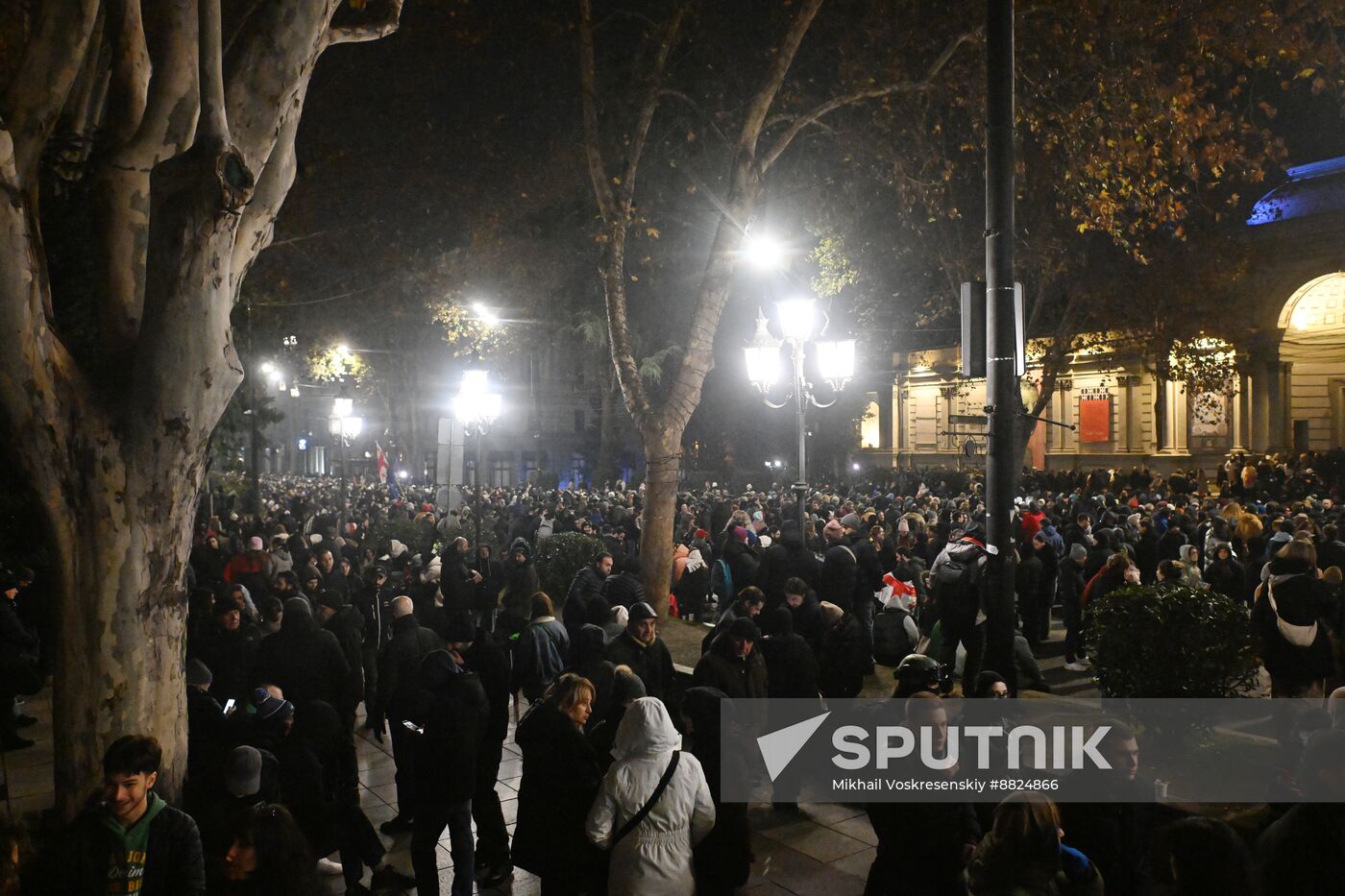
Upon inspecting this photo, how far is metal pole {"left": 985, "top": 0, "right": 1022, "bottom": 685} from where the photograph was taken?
18.6 ft

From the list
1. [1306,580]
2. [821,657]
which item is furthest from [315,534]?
[1306,580]

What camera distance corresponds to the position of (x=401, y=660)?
6977 mm

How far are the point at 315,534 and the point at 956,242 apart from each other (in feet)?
54.2

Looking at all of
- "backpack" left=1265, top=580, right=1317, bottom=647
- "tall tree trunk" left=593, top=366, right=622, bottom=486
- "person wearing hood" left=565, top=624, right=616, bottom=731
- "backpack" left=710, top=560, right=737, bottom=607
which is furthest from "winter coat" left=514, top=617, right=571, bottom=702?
"tall tree trunk" left=593, top=366, right=622, bottom=486

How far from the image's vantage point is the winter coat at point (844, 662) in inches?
296

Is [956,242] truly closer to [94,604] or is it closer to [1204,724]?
[1204,724]

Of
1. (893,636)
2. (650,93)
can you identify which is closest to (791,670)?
(893,636)

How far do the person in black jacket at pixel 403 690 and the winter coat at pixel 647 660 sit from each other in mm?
1267

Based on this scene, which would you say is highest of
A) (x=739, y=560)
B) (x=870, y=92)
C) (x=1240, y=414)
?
(x=870, y=92)

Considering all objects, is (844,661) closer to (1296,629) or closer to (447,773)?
→ (447,773)

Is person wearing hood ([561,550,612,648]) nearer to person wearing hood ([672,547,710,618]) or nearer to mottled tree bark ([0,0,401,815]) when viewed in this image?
person wearing hood ([672,547,710,618])

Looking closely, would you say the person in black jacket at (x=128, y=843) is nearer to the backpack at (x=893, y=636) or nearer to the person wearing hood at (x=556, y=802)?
the person wearing hood at (x=556, y=802)

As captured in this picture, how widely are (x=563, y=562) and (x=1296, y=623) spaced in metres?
9.37

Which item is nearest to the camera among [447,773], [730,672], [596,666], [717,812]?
[717,812]
